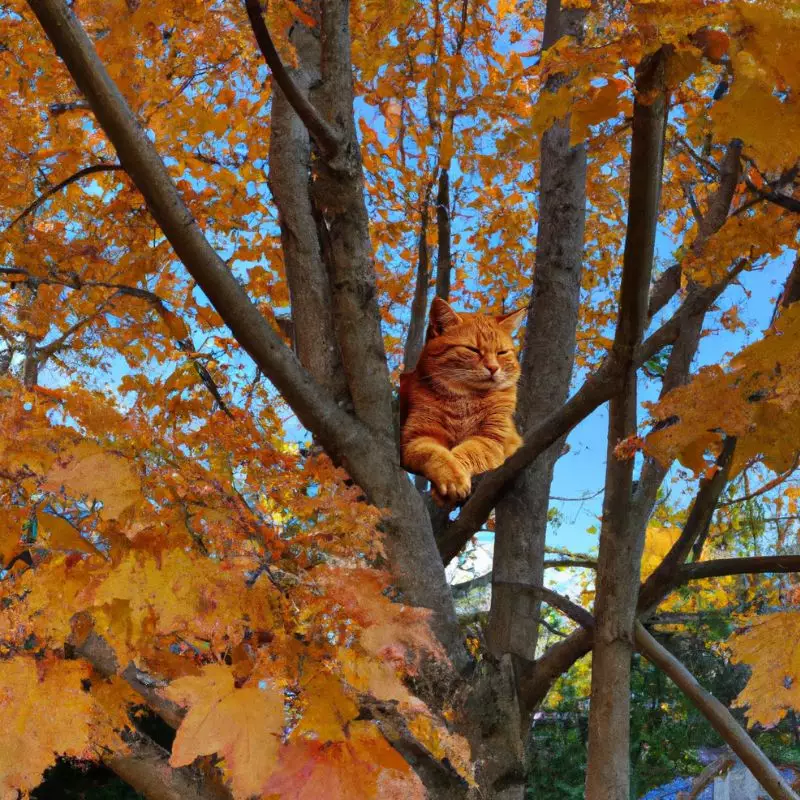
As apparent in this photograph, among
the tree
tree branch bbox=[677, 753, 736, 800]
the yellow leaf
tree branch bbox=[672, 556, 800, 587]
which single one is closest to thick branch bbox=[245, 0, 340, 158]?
the tree

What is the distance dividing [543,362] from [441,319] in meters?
0.59

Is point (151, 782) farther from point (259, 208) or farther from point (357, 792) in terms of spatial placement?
point (259, 208)

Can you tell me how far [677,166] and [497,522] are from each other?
3.07m

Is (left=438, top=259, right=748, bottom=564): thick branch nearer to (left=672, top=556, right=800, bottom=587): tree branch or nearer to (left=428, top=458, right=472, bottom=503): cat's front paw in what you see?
(left=428, top=458, right=472, bottom=503): cat's front paw

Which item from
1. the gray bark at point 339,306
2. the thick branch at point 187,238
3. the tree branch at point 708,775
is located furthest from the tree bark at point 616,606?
the tree branch at point 708,775

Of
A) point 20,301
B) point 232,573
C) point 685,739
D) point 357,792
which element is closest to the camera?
point 357,792

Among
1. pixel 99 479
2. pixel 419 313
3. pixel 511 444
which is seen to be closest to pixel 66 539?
pixel 99 479

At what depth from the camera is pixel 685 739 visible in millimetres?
6859

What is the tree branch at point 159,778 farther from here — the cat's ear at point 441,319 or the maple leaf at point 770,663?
the cat's ear at point 441,319

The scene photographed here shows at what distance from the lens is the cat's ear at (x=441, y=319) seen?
3232 mm

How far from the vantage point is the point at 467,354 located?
10.1ft

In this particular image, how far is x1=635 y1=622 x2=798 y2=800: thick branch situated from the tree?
11 millimetres

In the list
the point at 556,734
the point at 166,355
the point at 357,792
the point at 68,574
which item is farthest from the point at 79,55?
the point at 556,734

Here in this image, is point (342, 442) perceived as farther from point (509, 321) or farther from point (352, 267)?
point (509, 321)
